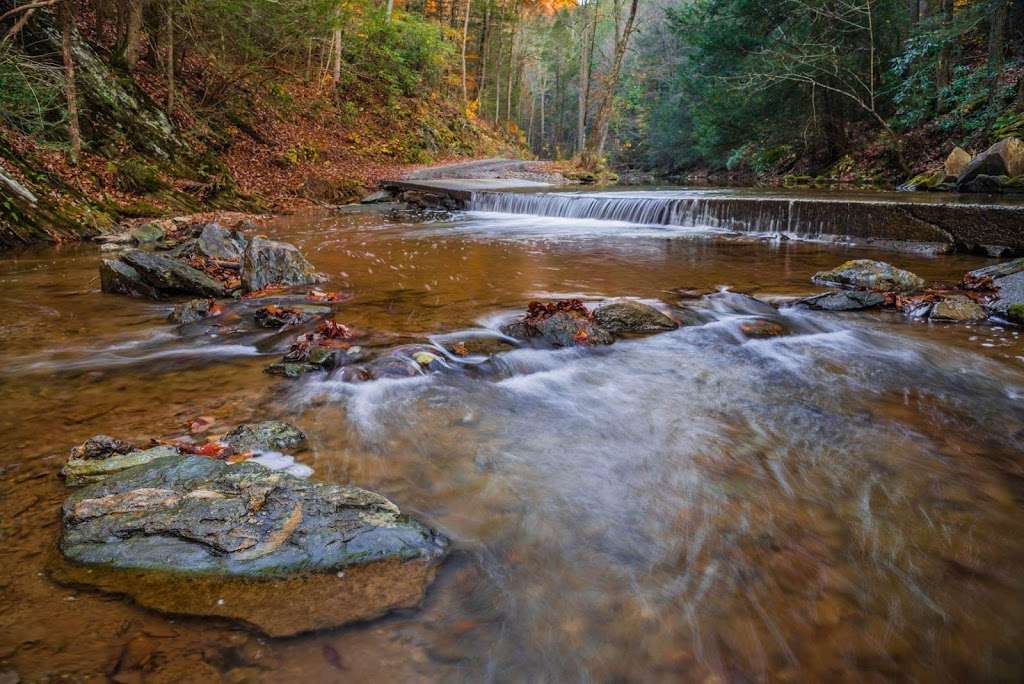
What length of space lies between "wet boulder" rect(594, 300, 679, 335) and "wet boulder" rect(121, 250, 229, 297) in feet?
12.1

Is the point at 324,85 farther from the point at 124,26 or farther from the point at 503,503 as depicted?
the point at 503,503

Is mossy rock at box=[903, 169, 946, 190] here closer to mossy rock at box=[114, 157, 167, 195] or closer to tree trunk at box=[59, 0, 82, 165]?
mossy rock at box=[114, 157, 167, 195]

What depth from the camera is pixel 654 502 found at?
238 centimetres

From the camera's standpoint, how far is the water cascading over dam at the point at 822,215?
24.2 ft

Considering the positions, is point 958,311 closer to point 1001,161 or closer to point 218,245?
point 218,245

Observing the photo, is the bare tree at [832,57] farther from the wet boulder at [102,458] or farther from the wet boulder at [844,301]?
the wet boulder at [102,458]

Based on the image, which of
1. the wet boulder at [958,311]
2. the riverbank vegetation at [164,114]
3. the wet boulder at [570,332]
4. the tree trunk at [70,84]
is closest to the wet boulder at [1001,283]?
the wet boulder at [958,311]

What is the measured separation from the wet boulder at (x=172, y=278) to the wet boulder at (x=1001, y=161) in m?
13.1

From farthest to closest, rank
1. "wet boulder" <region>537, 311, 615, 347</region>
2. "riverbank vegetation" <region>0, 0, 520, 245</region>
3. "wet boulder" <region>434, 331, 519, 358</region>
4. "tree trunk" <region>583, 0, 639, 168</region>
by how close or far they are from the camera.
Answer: "tree trunk" <region>583, 0, 639, 168</region> → "riverbank vegetation" <region>0, 0, 520, 245</region> → "wet boulder" <region>537, 311, 615, 347</region> → "wet boulder" <region>434, 331, 519, 358</region>

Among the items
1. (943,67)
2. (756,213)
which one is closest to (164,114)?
(756,213)

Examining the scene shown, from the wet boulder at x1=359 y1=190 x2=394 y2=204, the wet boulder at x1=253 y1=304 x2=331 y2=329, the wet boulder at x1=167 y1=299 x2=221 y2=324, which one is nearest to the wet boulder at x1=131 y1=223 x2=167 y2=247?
the wet boulder at x1=167 y1=299 x2=221 y2=324

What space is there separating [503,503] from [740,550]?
89cm

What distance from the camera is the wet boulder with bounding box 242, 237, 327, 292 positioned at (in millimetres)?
5785

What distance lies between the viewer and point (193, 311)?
482cm
